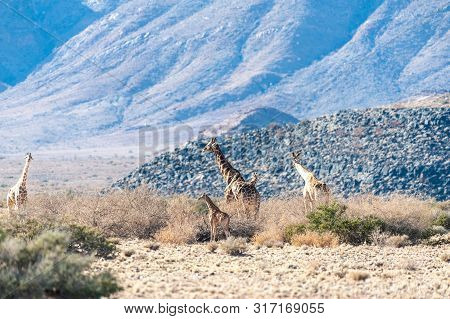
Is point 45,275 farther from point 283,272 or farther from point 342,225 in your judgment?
point 342,225

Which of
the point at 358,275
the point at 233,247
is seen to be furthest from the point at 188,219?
→ the point at 358,275

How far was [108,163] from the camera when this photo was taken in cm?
11562

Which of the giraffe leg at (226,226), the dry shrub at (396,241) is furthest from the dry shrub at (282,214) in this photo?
the dry shrub at (396,241)

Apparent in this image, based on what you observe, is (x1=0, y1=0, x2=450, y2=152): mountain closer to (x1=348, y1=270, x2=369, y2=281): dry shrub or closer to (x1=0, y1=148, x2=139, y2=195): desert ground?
(x1=0, y1=148, x2=139, y2=195): desert ground

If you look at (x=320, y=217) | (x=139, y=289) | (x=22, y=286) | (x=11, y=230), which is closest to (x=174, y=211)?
(x=320, y=217)

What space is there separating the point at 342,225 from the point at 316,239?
0.97m

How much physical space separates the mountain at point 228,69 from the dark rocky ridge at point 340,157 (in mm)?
99812

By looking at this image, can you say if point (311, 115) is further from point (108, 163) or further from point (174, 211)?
point (174, 211)

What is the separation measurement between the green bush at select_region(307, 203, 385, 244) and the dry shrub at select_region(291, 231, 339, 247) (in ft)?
0.94

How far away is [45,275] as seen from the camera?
43.5ft

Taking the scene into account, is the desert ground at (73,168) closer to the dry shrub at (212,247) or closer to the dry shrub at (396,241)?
the dry shrub at (396,241)

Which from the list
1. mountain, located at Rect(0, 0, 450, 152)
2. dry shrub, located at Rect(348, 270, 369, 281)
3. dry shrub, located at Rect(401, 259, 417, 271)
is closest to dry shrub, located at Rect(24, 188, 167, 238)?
dry shrub, located at Rect(401, 259, 417, 271)

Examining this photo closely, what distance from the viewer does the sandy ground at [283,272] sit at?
1498 cm

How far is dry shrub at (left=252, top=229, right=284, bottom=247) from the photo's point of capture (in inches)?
869
